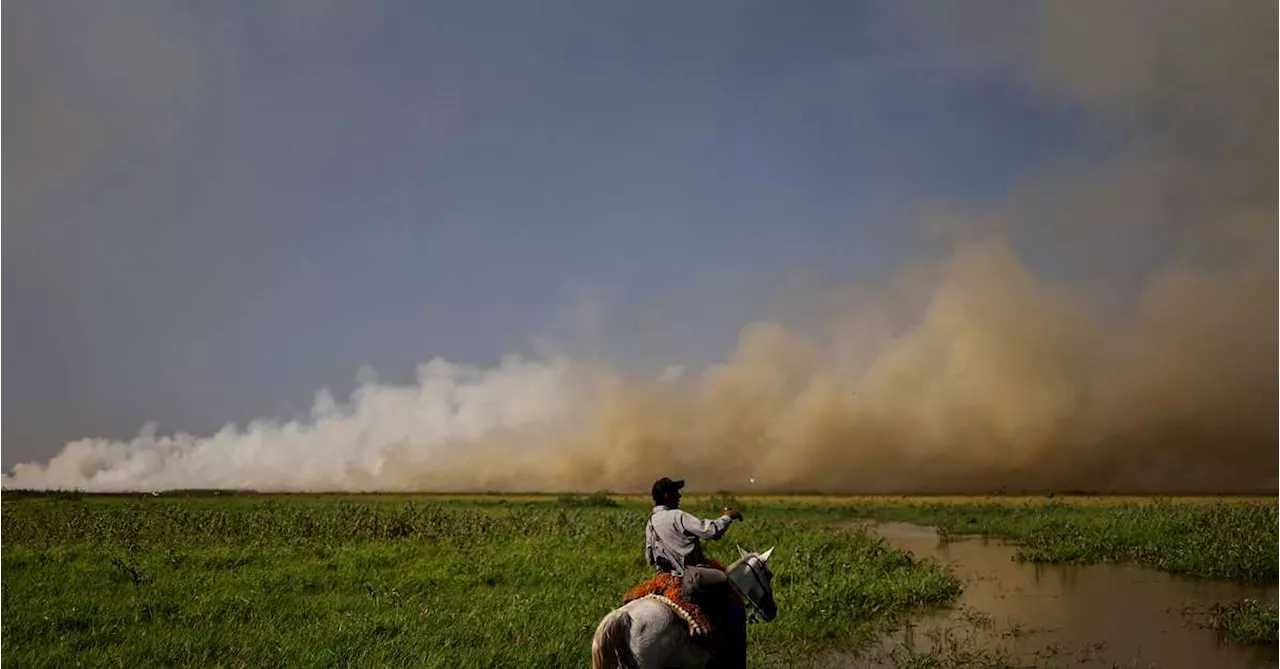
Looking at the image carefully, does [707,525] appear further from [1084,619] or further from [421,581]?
[1084,619]

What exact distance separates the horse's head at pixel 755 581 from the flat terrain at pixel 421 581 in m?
4.37

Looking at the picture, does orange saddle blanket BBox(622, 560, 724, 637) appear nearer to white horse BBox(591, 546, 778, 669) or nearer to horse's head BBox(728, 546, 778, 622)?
white horse BBox(591, 546, 778, 669)

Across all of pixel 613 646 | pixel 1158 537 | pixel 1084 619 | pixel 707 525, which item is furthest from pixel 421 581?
pixel 1158 537

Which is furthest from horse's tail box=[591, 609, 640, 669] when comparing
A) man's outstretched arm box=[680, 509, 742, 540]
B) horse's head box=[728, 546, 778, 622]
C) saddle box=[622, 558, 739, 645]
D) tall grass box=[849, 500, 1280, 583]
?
tall grass box=[849, 500, 1280, 583]

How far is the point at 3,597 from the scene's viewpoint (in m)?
15.8

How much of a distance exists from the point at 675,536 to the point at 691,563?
1.12 feet

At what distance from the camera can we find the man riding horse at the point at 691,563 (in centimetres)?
869

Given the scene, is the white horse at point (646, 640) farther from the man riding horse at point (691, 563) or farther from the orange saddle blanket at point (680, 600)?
the man riding horse at point (691, 563)

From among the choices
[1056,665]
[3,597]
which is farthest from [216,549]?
[1056,665]

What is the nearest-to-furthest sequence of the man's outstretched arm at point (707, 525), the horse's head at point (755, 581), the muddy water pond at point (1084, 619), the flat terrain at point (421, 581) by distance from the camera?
the man's outstretched arm at point (707, 525) < the horse's head at point (755, 581) < the flat terrain at point (421, 581) < the muddy water pond at point (1084, 619)

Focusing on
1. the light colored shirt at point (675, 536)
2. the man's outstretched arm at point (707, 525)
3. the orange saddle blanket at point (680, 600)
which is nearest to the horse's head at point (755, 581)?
the orange saddle blanket at point (680, 600)

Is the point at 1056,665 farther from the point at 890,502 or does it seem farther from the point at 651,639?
the point at 890,502

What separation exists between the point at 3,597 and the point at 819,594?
15345 millimetres

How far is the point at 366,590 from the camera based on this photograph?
18.0m
